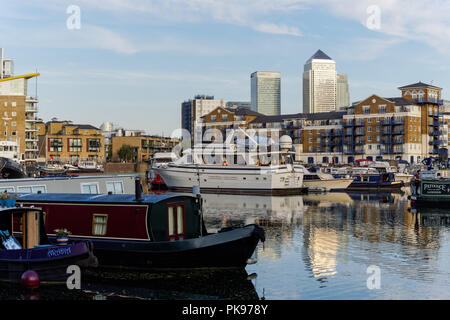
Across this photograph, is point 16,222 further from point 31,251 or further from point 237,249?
point 237,249

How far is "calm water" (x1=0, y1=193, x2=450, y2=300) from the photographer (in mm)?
19547

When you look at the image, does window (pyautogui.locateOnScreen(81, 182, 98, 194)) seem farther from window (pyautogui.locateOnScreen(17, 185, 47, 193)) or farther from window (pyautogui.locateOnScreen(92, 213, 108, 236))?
window (pyautogui.locateOnScreen(92, 213, 108, 236))

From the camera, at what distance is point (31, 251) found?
20000mm

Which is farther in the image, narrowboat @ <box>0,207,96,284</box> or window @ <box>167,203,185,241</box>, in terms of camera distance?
window @ <box>167,203,185,241</box>

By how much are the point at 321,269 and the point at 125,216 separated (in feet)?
27.8

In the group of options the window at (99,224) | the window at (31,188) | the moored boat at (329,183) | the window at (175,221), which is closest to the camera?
the window at (175,221)

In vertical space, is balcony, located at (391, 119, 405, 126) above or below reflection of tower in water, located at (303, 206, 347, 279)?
above

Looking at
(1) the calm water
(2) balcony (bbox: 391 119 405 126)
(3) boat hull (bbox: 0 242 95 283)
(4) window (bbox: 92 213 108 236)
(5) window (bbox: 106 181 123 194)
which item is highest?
(2) balcony (bbox: 391 119 405 126)

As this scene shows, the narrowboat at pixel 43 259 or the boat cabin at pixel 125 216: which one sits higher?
the boat cabin at pixel 125 216

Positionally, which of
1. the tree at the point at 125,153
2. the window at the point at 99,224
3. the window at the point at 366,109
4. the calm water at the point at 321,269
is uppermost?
the window at the point at 366,109

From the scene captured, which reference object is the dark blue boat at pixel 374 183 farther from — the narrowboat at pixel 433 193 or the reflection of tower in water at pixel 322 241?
the reflection of tower in water at pixel 322 241

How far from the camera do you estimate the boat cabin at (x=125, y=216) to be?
22281 mm

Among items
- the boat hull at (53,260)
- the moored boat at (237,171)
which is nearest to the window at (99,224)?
the boat hull at (53,260)

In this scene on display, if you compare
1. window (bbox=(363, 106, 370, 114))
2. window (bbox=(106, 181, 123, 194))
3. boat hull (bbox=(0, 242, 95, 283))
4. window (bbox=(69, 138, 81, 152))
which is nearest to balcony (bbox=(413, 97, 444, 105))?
window (bbox=(363, 106, 370, 114))
